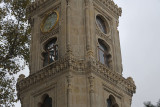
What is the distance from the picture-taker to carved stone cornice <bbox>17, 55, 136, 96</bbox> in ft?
122

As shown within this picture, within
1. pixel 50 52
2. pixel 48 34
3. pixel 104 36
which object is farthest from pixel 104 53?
pixel 48 34

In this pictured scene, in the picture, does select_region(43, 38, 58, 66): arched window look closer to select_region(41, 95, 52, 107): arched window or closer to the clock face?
the clock face

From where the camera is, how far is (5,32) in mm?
33312

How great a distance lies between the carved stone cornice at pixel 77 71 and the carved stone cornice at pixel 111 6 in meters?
7.81

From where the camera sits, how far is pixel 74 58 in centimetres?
3766

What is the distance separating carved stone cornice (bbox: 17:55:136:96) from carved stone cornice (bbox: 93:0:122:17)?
7.81 metres

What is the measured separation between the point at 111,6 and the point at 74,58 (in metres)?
10.1

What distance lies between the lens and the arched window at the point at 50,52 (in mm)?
40406

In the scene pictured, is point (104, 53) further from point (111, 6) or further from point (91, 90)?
point (91, 90)

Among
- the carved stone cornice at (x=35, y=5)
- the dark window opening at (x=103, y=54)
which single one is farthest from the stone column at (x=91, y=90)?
the carved stone cornice at (x=35, y=5)

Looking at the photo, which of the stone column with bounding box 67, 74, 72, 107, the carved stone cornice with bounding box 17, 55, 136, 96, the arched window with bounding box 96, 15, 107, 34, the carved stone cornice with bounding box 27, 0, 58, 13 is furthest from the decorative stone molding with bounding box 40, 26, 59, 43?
the stone column with bounding box 67, 74, 72, 107

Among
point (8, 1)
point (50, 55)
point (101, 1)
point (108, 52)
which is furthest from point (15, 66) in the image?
point (101, 1)

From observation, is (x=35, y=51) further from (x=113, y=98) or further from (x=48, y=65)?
(x=113, y=98)

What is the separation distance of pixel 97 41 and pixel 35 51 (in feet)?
19.3
